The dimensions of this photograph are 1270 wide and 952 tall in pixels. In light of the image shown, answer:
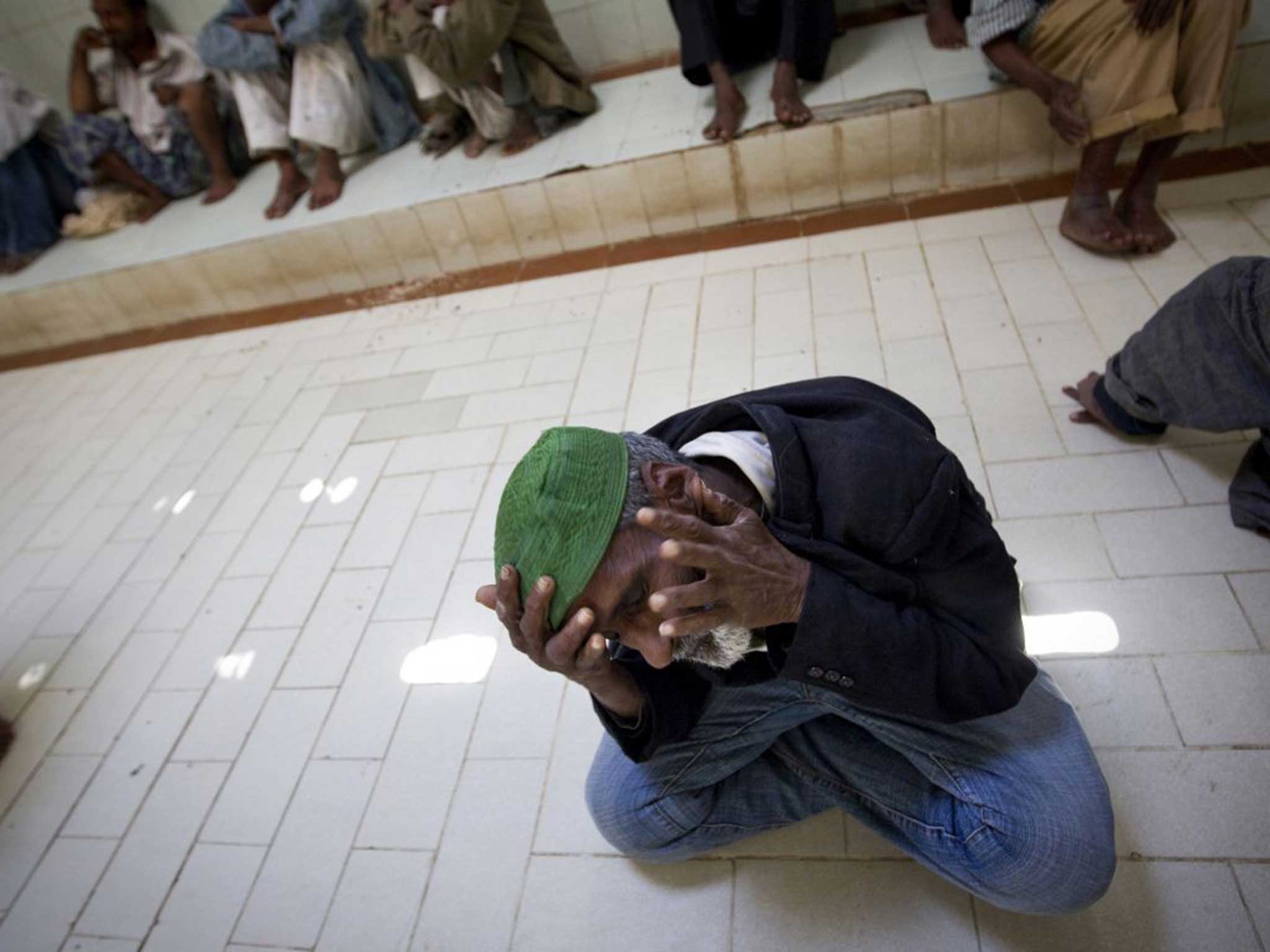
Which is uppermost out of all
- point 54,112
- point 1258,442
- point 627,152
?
point 54,112

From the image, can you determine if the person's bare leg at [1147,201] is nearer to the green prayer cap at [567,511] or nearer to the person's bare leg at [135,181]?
the green prayer cap at [567,511]

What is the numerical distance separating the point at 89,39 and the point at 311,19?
65.5 inches

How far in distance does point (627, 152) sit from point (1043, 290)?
179 centimetres

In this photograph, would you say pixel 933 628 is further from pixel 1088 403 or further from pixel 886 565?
pixel 1088 403

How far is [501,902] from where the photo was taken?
1.45 metres

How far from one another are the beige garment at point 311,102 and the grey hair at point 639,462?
3560mm

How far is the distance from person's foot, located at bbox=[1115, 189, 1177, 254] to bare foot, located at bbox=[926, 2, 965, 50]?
1094 mm

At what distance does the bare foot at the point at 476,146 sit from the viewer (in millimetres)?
3617

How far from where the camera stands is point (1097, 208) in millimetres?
2418

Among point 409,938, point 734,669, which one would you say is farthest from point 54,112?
point 734,669

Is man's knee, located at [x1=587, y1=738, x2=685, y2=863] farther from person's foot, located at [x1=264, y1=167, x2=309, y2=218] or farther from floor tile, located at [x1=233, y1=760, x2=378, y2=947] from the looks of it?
person's foot, located at [x1=264, y1=167, x2=309, y2=218]

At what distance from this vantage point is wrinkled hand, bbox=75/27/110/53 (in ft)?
13.3

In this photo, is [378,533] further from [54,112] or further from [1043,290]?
[54,112]

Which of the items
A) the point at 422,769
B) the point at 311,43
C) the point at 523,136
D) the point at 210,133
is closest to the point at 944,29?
the point at 523,136
